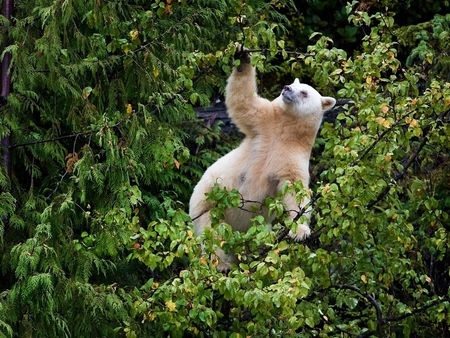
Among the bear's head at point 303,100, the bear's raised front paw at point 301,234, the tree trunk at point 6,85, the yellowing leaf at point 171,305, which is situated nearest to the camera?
the yellowing leaf at point 171,305

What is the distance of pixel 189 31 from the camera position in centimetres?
582

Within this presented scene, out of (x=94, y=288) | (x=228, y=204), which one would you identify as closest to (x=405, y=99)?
(x=228, y=204)

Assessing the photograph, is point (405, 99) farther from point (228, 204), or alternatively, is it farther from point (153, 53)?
point (153, 53)

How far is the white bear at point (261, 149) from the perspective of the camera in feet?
18.1

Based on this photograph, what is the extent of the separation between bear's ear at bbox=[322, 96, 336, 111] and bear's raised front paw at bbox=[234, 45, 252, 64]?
0.70 m

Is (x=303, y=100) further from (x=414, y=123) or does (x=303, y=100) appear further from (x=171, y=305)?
(x=171, y=305)

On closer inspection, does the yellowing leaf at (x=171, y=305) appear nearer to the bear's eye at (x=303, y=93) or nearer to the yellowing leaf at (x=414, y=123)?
the yellowing leaf at (x=414, y=123)

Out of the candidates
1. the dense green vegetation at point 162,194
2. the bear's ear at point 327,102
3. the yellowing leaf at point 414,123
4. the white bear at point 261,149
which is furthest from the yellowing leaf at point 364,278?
the bear's ear at point 327,102

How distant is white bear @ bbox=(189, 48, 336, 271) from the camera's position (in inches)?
217

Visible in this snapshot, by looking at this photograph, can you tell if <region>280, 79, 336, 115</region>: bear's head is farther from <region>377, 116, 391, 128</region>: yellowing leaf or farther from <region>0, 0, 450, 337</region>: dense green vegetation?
<region>377, 116, 391, 128</region>: yellowing leaf

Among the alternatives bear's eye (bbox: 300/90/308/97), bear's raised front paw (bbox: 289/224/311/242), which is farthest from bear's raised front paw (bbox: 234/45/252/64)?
bear's raised front paw (bbox: 289/224/311/242)

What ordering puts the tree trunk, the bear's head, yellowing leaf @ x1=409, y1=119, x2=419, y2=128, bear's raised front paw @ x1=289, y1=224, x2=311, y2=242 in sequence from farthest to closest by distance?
the bear's head → the tree trunk → bear's raised front paw @ x1=289, y1=224, x2=311, y2=242 → yellowing leaf @ x1=409, y1=119, x2=419, y2=128

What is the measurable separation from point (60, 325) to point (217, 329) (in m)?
0.93

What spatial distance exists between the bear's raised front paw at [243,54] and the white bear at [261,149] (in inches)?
5.3
